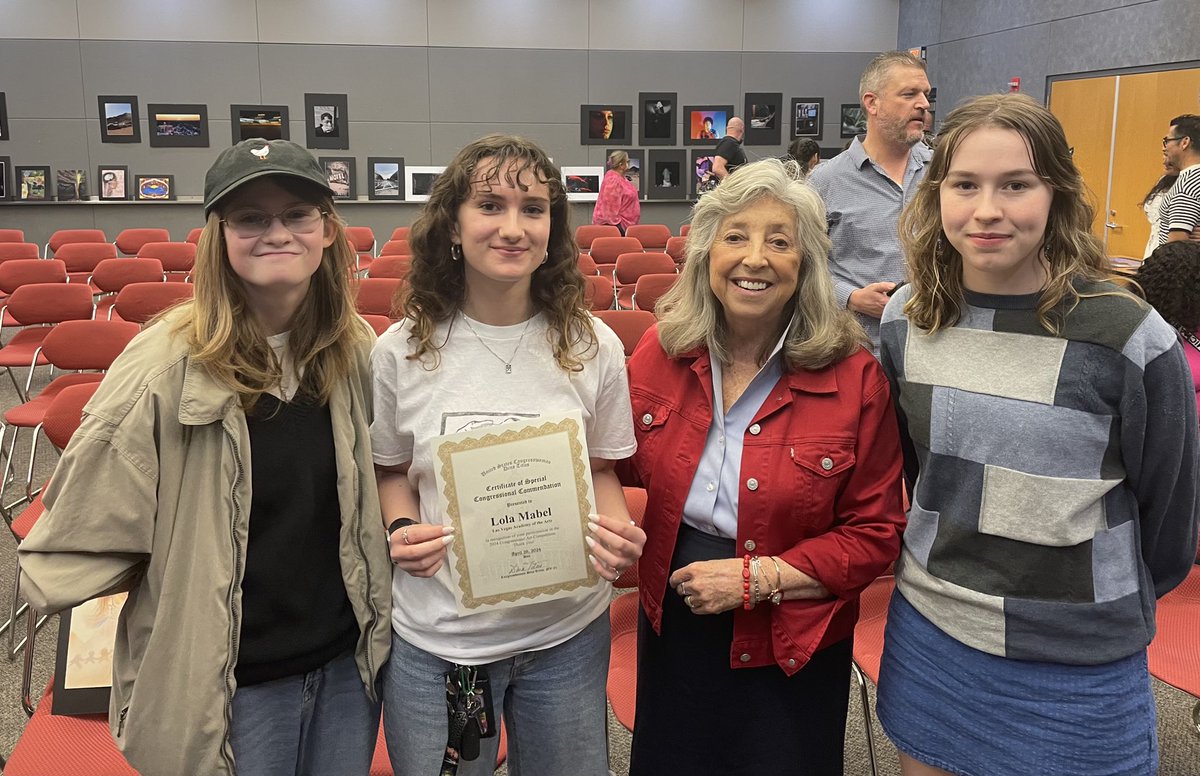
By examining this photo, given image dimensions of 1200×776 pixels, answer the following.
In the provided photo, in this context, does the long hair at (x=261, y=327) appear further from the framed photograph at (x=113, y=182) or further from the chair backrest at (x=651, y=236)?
the framed photograph at (x=113, y=182)

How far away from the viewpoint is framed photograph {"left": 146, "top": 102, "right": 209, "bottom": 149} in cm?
1294

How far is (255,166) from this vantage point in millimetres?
1462

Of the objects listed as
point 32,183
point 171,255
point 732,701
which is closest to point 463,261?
point 732,701

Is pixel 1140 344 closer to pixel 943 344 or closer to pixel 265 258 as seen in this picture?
pixel 943 344

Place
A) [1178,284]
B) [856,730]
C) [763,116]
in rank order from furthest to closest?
[763,116], [856,730], [1178,284]

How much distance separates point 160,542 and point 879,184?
287 centimetres

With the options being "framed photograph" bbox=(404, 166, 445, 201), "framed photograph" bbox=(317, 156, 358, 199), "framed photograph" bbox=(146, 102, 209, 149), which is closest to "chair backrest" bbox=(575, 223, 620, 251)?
"framed photograph" bbox=(404, 166, 445, 201)

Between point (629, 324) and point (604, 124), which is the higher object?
point (604, 124)

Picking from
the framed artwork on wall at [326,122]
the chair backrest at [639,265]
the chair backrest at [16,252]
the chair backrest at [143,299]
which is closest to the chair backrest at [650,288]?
the chair backrest at [639,265]

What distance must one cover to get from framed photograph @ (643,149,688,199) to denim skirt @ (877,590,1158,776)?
1293 centimetres

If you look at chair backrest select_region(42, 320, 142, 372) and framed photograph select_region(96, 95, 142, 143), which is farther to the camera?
framed photograph select_region(96, 95, 142, 143)

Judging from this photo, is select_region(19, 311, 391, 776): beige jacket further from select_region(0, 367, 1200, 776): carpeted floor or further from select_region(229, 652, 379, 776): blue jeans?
select_region(0, 367, 1200, 776): carpeted floor

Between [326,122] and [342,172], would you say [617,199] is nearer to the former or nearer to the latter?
[342,172]

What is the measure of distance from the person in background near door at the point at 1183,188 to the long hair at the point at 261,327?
6.26 metres
